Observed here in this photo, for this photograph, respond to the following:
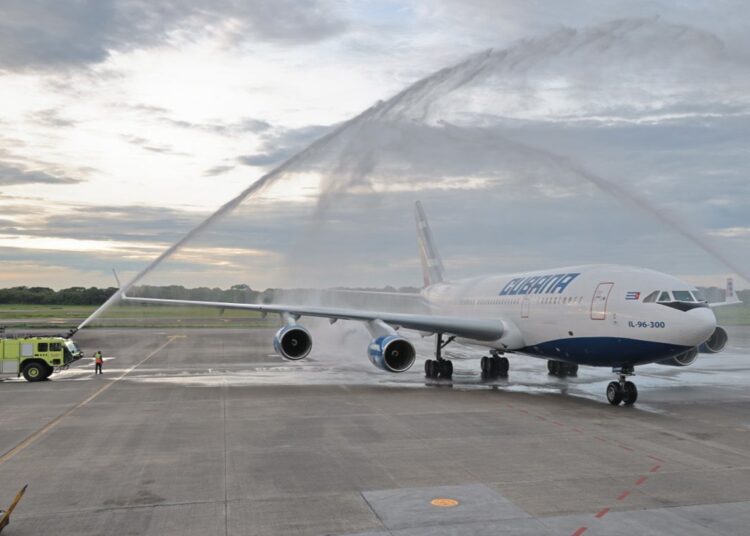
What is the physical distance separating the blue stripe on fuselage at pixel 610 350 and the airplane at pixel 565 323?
0.03 metres

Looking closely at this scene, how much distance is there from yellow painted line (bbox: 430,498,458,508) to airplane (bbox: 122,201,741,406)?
11.0 meters

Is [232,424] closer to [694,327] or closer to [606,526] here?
[606,526]

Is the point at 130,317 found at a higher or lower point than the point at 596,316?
lower

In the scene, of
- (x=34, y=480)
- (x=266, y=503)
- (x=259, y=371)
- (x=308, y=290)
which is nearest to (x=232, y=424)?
(x=34, y=480)

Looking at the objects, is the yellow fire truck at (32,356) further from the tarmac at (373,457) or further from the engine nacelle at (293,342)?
the engine nacelle at (293,342)

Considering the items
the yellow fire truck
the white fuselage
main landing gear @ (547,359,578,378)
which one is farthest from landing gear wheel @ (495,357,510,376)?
the yellow fire truck

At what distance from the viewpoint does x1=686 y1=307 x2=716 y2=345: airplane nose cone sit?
19719 mm

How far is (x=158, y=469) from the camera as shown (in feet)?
44.9

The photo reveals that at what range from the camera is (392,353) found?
25.9 meters

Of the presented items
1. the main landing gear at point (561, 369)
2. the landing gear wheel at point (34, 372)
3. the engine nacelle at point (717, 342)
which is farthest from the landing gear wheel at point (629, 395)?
the landing gear wheel at point (34, 372)

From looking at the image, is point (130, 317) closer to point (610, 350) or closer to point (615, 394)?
point (615, 394)

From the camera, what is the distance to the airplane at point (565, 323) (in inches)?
801

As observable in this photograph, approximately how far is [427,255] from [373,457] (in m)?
25.2

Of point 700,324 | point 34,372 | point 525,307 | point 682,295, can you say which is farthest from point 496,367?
point 34,372
